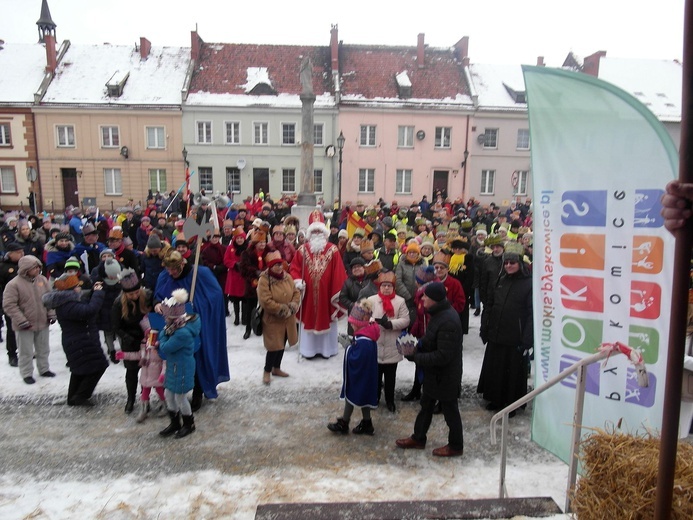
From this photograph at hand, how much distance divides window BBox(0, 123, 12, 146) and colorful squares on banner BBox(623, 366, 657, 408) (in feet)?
124

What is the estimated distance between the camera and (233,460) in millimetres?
5066

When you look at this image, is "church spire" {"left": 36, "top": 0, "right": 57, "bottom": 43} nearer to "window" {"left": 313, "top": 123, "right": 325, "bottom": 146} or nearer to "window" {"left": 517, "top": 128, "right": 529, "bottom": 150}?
"window" {"left": 313, "top": 123, "right": 325, "bottom": 146}

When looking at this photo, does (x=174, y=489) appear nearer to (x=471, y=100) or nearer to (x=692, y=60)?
(x=692, y=60)

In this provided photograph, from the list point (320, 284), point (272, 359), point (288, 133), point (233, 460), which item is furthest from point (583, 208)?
point (288, 133)

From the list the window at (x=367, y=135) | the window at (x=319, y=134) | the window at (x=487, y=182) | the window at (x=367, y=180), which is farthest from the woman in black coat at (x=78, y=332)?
the window at (x=487, y=182)

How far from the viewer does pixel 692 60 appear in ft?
5.63

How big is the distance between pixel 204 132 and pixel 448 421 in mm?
30838

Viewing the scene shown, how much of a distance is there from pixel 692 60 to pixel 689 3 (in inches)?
8.1

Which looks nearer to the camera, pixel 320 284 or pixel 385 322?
pixel 385 322

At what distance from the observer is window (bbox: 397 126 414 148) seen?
33.8m

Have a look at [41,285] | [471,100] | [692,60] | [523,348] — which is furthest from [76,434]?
[471,100]

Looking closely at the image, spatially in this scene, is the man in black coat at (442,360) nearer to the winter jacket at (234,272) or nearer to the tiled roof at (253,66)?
the winter jacket at (234,272)

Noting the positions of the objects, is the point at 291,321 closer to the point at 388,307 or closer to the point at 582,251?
the point at 388,307

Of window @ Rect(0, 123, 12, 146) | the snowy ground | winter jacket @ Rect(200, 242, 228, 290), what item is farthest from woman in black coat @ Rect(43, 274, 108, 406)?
window @ Rect(0, 123, 12, 146)
